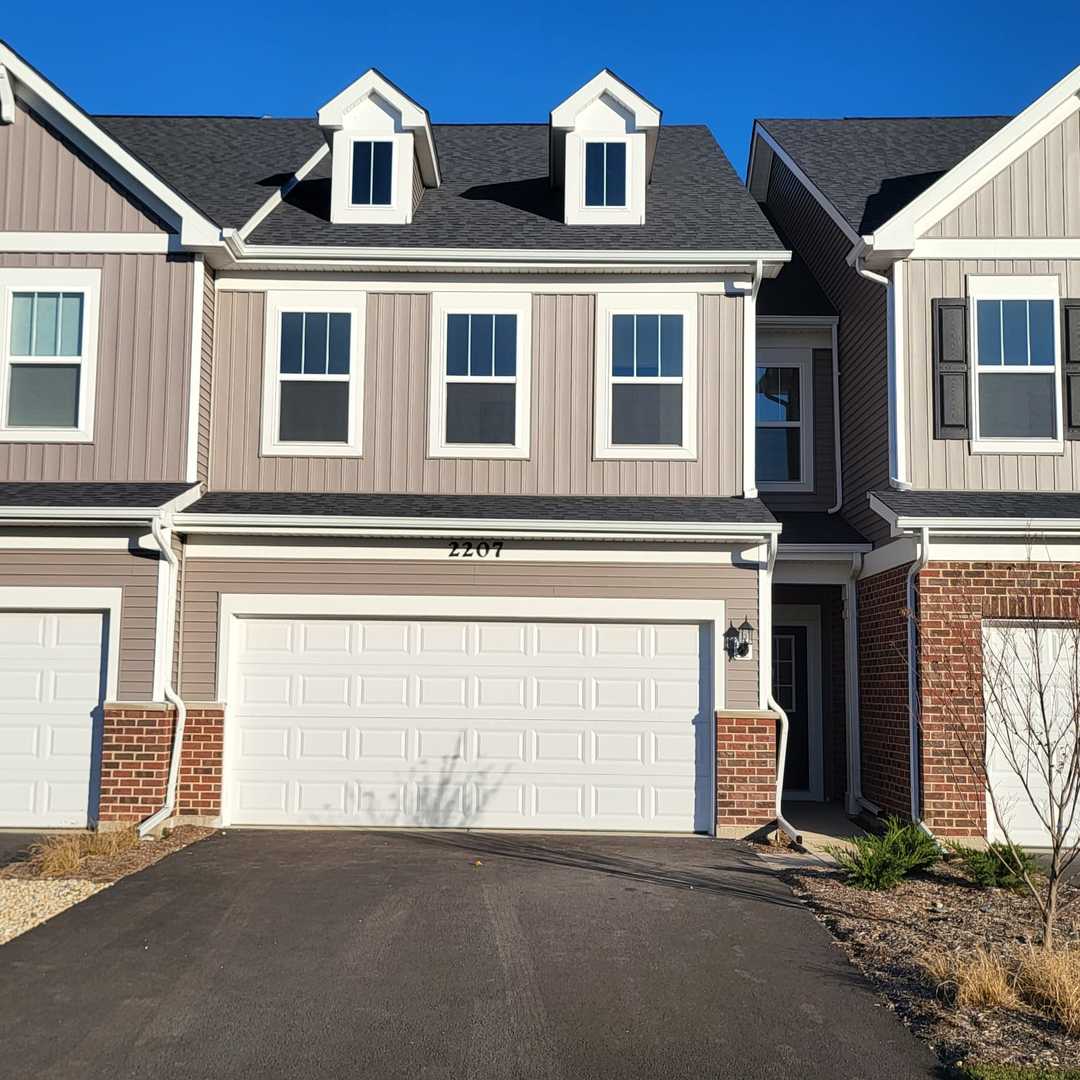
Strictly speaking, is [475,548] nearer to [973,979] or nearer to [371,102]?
[371,102]

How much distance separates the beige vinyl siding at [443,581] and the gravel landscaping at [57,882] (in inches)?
90.3

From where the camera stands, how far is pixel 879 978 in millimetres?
6648

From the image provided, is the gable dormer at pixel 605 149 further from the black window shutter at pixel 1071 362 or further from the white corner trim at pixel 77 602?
the white corner trim at pixel 77 602

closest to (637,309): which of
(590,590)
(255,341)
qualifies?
(590,590)

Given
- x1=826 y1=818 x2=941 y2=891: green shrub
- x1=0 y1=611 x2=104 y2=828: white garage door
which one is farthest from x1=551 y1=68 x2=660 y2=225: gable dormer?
x1=826 y1=818 x2=941 y2=891: green shrub

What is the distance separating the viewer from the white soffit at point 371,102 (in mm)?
12977

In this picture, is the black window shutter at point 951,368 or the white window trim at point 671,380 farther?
the white window trim at point 671,380

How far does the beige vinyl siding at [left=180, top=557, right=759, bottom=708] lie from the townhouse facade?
0.04 meters

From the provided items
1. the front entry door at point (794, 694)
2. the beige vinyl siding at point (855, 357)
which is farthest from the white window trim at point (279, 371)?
the front entry door at point (794, 694)

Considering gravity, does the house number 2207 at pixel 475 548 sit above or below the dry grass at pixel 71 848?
above

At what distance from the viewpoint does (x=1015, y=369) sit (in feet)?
39.6

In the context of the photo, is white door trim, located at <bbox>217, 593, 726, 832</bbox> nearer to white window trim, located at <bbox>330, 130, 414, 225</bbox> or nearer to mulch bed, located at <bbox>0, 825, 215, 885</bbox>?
mulch bed, located at <bbox>0, 825, 215, 885</bbox>

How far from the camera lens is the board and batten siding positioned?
1217 cm

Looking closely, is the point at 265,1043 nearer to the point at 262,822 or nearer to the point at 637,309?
the point at 262,822
